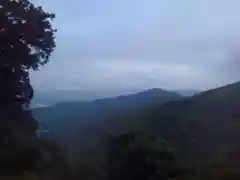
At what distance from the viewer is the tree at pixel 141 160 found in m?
20.1

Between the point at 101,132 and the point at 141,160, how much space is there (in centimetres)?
455

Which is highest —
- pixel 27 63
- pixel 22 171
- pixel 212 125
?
pixel 27 63

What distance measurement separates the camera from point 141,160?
20500mm

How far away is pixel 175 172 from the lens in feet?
66.3

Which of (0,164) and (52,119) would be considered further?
(52,119)

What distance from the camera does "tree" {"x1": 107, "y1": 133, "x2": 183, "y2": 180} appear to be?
20.1m

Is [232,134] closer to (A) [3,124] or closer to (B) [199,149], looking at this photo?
(B) [199,149]

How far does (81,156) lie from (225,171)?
8.99 m

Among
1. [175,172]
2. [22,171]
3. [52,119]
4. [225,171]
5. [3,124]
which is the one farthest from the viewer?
[52,119]

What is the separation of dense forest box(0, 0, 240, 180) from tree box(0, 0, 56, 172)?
0.12 feet

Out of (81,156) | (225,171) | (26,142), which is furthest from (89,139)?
(225,171)

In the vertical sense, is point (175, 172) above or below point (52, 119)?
below

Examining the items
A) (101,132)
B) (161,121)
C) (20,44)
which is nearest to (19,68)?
(20,44)

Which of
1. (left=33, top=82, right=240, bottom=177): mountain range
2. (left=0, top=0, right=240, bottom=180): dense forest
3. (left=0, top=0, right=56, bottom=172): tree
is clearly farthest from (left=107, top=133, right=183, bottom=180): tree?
(left=0, top=0, right=56, bottom=172): tree
